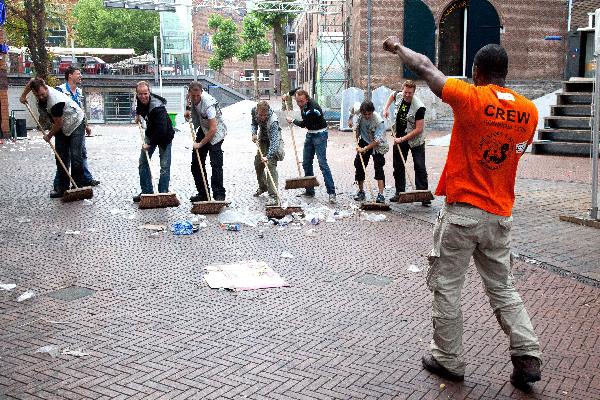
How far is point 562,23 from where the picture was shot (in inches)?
1204

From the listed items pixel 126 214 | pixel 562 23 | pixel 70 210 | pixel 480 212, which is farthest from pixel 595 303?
pixel 562 23

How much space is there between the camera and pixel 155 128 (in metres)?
9.88

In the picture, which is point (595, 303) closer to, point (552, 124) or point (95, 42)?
point (552, 124)

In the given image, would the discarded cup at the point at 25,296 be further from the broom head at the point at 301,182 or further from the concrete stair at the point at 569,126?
the concrete stair at the point at 569,126

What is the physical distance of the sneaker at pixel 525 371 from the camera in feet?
12.6

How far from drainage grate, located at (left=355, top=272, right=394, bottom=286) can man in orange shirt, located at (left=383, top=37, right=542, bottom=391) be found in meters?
2.07

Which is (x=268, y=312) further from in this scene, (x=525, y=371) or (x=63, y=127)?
(x=63, y=127)

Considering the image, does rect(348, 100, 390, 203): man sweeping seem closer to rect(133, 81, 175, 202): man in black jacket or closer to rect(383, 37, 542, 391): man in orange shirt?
rect(133, 81, 175, 202): man in black jacket

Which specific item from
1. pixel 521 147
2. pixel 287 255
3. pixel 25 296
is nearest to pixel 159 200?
Result: pixel 287 255

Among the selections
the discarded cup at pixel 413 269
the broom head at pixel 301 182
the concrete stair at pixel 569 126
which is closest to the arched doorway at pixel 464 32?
the concrete stair at pixel 569 126

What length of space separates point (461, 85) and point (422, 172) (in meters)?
6.44

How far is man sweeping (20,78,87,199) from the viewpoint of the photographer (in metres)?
10.1

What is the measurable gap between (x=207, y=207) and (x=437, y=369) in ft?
19.0

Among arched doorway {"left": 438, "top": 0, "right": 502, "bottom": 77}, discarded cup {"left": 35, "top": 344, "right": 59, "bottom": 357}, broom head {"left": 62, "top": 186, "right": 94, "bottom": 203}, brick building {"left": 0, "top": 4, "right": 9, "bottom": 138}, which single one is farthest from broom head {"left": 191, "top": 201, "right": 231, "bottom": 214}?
arched doorway {"left": 438, "top": 0, "right": 502, "bottom": 77}
